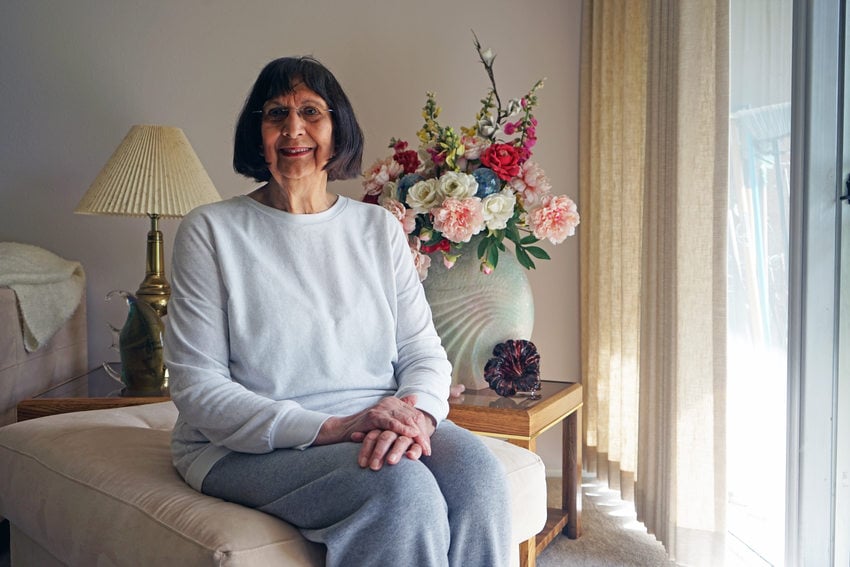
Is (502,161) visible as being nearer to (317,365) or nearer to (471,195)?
(471,195)

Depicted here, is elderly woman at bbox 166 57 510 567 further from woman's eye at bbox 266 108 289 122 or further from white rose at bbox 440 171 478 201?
white rose at bbox 440 171 478 201

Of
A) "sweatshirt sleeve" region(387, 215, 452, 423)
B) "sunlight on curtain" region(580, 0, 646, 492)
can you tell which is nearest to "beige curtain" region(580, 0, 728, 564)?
"sunlight on curtain" region(580, 0, 646, 492)

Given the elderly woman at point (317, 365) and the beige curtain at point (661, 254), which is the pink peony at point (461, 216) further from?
the beige curtain at point (661, 254)

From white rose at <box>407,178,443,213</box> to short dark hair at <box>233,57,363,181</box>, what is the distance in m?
0.36

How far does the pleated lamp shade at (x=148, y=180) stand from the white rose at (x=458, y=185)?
823 mm

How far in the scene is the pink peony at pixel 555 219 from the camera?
2027 millimetres

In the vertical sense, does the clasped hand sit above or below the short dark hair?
below

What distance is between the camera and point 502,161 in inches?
79.3

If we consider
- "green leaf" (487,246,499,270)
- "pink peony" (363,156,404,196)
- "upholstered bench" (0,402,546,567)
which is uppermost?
"pink peony" (363,156,404,196)

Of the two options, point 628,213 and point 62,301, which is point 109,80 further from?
point 628,213

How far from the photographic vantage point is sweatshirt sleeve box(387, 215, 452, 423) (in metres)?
1.52

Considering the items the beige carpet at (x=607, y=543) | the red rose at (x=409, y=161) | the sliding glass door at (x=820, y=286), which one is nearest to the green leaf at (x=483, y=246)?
the red rose at (x=409, y=161)

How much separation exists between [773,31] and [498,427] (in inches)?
45.8

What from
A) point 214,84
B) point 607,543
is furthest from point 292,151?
point 607,543
